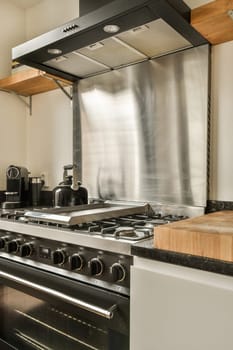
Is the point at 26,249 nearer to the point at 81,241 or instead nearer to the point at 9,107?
the point at 81,241

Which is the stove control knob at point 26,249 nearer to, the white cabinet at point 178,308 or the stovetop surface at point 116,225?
the stovetop surface at point 116,225

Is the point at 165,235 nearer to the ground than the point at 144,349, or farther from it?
farther from it

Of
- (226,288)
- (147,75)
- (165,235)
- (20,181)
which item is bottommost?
(226,288)

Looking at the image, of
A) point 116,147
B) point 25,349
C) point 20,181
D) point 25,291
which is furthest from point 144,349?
point 20,181

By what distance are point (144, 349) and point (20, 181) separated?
1.32 meters

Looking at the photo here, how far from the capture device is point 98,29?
3.92 feet

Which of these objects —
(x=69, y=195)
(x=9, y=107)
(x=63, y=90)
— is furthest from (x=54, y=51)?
(x=9, y=107)

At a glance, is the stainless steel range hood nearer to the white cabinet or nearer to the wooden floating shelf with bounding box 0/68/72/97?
the wooden floating shelf with bounding box 0/68/72/97

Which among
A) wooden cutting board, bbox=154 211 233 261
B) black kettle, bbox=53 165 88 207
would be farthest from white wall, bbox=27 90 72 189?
wooden cutting board, bbox=154 211 233 261

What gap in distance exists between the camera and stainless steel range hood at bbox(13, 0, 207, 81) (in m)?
1.09

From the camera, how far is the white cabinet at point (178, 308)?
2.36 ft

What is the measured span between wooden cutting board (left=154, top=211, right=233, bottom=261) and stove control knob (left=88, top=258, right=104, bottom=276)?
227 mm

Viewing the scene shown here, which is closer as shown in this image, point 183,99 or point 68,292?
point 68,292

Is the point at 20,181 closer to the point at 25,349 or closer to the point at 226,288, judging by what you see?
the point at 25,349
